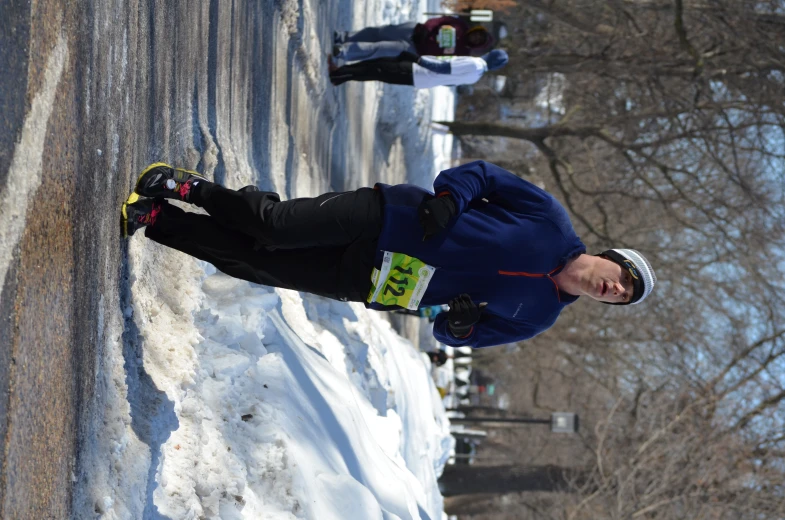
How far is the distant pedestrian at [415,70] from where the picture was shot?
738cm

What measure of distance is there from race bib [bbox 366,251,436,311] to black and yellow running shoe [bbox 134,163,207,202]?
36.8 inches

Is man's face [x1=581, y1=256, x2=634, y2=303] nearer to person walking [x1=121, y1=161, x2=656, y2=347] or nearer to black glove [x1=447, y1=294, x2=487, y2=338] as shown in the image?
person walking [x1=121, y1=161, x2=656, y2=347]

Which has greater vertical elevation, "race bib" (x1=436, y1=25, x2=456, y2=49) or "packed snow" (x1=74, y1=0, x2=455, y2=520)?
"race bib" (x1=436, y1=25, x2=456, y2=49)

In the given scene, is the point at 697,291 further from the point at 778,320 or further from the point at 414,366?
the point at 414,366

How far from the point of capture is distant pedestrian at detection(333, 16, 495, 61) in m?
7.62

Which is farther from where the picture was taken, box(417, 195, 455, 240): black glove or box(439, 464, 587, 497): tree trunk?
box(439, 464, 587, 497): tree trunk

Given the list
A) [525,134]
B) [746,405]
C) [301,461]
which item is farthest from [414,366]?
[746,405]

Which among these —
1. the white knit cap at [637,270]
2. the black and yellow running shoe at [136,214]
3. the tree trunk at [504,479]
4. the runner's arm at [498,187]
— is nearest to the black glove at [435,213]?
the runner's arm at [498,187]

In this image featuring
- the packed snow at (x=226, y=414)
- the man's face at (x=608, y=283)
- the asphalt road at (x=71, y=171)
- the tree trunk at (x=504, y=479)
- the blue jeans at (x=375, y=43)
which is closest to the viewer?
the asphalt road at (x=71, y=171)

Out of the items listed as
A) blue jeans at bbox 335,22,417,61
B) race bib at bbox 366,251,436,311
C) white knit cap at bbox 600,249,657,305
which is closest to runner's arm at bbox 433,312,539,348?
race bib at bbox 366,251,436,311

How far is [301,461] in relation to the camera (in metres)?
4.13

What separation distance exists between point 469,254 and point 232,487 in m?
1.54

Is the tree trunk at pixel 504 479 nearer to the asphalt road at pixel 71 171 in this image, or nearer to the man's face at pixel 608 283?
the asphalt road at pixel 71 171

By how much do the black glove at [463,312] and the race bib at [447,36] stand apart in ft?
15.9
